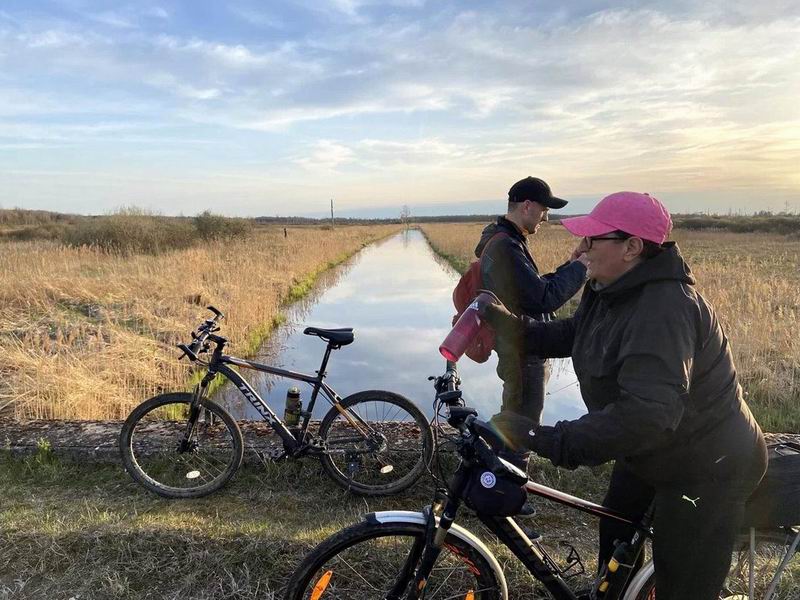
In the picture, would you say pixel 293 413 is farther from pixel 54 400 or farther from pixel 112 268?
pixel 112 268

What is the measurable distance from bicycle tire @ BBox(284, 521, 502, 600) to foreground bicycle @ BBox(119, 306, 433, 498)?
1.19 m

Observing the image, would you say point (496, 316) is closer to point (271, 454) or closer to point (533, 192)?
point (533, 192)

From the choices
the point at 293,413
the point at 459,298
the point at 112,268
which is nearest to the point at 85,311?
the point at 112,268

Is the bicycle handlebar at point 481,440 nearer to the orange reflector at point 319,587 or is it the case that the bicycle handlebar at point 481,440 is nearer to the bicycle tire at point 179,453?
the orange reflector at point 319,587

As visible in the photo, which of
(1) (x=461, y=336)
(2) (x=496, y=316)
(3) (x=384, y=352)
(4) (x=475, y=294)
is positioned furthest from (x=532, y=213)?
(3) (x=384, y=352)

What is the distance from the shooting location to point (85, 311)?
34.6 ft

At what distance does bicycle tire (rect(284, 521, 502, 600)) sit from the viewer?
1922 millimetres

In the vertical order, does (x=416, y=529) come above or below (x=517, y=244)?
below

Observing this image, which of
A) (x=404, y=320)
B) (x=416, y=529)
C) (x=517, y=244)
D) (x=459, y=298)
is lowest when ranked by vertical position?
(x=404, y=320)

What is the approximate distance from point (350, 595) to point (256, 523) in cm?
101

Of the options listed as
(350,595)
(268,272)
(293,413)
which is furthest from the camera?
(268,272)

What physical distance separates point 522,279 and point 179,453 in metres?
2.84

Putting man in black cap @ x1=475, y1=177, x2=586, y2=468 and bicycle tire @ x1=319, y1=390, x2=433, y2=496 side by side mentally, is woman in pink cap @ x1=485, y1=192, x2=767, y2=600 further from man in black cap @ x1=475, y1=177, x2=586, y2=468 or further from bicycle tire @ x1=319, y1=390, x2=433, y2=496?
bicycle tire @ x1=319, y1=390, x2=433, y2=496

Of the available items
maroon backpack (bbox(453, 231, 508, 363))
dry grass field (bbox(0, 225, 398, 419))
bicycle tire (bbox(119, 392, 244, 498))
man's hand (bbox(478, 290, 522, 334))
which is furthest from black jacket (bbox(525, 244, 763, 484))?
dry grass field (bbox(0, 225, 398, 419))
